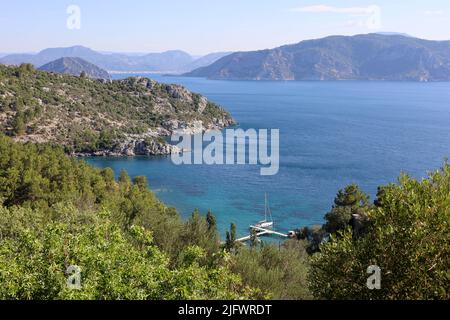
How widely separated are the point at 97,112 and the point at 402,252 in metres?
95.6

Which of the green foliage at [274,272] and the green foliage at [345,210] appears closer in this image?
the green foliage at [274,272]

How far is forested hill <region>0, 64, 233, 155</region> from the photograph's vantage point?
Answer: 3243 inches

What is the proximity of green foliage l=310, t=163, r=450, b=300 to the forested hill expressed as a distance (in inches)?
2925

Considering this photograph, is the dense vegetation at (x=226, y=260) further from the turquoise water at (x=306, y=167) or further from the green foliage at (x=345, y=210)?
the turquoise water at (x=306, y=167)

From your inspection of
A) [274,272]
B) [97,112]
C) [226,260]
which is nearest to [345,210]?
[274,272]

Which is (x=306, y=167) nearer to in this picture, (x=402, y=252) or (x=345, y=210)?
(x=345, y=210)

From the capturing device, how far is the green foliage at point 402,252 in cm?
979

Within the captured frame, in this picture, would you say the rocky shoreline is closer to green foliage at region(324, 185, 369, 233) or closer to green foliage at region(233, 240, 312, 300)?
green foliage at region(324, 185, 369, 233)

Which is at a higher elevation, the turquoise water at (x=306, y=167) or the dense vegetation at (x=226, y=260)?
the dense vegetation at (x=226, y=260)

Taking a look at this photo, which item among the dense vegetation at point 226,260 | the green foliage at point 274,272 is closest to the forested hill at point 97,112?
the green foliage at point 274,272

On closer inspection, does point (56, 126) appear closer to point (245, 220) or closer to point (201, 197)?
point (201, 197)

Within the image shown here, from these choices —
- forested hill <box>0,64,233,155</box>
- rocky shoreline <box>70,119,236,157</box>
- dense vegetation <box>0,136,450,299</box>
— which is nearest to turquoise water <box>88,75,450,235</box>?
rocky shoreline <box>70,119,236,157</box>

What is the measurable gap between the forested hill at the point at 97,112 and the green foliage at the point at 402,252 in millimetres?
74306

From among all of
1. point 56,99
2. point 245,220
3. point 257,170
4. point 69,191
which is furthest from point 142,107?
point 69,191
